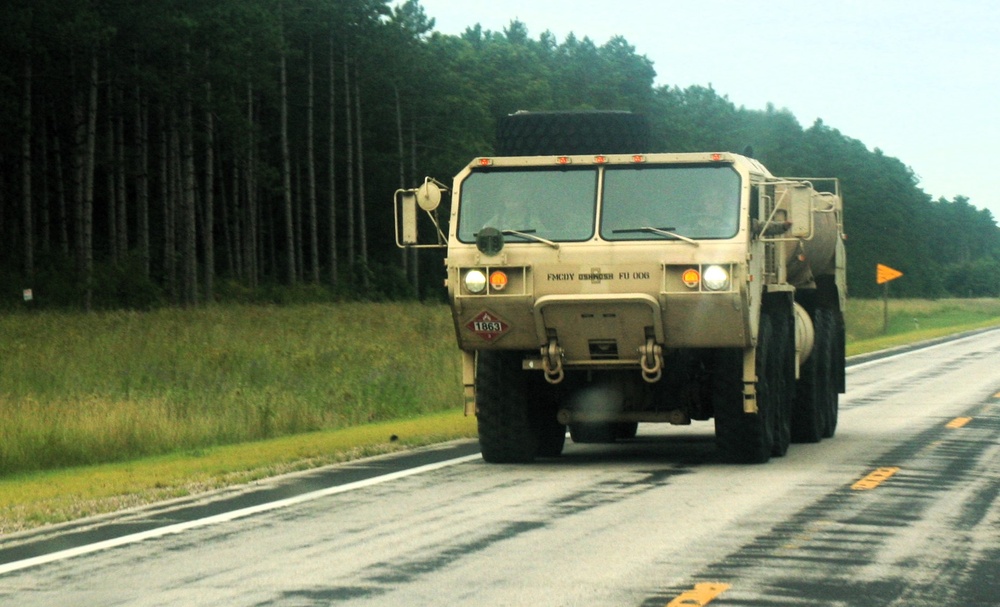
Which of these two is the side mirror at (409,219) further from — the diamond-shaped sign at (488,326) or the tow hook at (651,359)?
the tow hook at (651,359)

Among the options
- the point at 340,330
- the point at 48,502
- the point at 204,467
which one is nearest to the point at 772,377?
the point at 204,467

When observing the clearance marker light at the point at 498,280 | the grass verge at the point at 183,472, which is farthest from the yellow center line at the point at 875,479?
the grass verge at the point at 183,472

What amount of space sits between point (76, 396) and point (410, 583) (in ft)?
43.5

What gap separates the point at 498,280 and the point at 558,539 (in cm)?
470

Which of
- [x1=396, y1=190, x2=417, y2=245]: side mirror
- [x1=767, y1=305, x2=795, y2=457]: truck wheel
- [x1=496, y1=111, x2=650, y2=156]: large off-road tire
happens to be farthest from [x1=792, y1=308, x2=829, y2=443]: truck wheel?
[x1=396, y1=190, x2=417, y2=245]: side mirror

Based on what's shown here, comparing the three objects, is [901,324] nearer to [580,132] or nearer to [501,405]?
[580,132]

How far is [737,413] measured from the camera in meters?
15.1

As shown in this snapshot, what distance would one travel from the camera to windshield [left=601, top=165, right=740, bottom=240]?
14461mm

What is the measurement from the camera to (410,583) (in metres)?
8.70

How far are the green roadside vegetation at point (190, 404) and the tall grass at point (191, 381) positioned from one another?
0.03 metres

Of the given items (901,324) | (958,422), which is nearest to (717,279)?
(958,422)

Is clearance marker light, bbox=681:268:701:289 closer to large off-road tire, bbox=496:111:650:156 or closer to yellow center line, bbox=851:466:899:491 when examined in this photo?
yellow center line, bbox=851:466:899:491

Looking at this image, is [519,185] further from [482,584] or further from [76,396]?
[76,396]

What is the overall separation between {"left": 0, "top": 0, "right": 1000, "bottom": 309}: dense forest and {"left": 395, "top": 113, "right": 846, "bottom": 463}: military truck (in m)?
2.70
